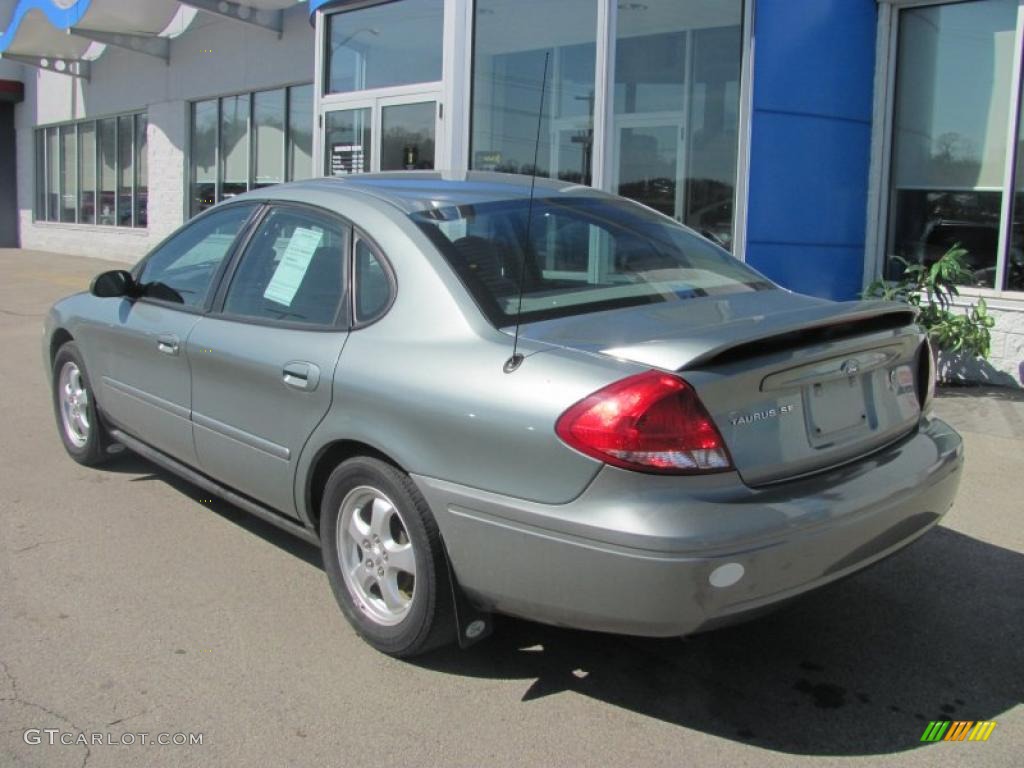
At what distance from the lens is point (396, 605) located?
135 inches

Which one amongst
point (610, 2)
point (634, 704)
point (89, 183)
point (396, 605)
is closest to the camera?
point (634, 704)

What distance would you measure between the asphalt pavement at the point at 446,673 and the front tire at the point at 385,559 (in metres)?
0.14

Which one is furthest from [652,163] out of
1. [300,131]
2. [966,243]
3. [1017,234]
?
[300,131]

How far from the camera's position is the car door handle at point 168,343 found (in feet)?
14.6

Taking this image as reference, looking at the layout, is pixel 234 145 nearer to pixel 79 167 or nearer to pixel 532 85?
pixel 79 167

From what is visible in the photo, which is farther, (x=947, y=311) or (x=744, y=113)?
(x=744, y=113)

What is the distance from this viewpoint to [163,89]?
59.8 ft

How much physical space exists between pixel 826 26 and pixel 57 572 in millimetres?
7437

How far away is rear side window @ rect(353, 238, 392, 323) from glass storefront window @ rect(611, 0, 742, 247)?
5.56 meters

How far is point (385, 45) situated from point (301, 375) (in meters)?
7.87

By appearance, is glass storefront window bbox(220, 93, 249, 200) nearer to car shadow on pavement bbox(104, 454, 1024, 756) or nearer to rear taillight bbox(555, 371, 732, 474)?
car shadow on pavement bbox(104, 454, 1024, 756)

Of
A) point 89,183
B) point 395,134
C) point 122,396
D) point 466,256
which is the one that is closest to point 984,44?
point 395,134

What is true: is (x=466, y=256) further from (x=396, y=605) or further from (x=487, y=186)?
(x=396, y=605)

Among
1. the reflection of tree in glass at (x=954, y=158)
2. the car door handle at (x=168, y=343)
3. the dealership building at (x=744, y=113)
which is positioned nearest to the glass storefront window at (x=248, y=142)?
→ the dealership building at (x=744, y=113)
